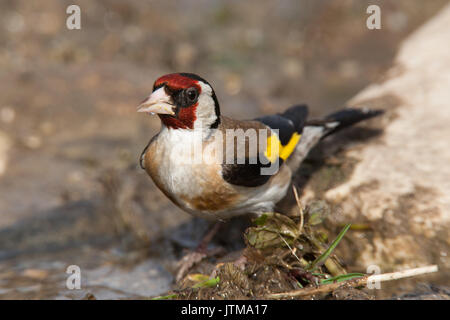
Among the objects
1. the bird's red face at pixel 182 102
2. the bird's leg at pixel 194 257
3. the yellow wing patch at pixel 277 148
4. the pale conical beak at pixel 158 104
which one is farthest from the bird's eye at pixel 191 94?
the bird's leg at pixel 194 257


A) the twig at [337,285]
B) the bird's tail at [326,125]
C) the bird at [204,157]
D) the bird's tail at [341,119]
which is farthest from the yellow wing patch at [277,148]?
the twig at [337,285]

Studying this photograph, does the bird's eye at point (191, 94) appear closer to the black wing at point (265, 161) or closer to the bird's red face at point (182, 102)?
the bird's red face at point (182, 102)

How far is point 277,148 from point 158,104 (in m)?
0.98

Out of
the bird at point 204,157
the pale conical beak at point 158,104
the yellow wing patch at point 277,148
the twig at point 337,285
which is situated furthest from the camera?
the yellow wing patch at point 277,148

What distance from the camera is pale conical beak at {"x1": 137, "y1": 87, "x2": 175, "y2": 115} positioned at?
3402mm

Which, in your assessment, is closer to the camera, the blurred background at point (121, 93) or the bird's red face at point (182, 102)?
the bird's red face at point (182, 102)

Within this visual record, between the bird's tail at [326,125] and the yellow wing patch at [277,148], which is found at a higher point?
the bird's tail at [326,125]

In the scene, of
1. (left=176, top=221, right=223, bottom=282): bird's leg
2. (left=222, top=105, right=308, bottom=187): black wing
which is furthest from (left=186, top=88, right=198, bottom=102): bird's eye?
(left=176, top=221, right=223, bottom=282): bird's leg

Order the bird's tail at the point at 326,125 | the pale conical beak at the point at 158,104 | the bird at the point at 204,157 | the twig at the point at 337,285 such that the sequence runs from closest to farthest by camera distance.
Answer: the twig at the point at 337,285, the pale conical beak at the point at 158,104, the bird at the point at 204,157, the bird's tail at the point at 326,125

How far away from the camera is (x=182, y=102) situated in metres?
3.51

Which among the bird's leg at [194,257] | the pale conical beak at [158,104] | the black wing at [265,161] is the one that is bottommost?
the bird's leg at [194,257]

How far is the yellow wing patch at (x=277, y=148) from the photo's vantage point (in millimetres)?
3911
